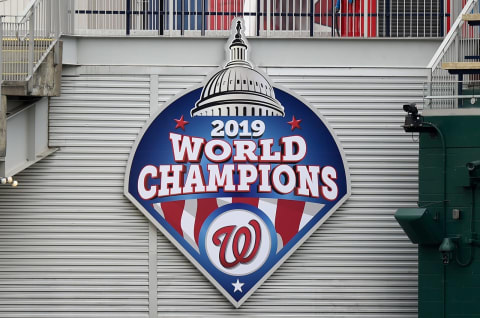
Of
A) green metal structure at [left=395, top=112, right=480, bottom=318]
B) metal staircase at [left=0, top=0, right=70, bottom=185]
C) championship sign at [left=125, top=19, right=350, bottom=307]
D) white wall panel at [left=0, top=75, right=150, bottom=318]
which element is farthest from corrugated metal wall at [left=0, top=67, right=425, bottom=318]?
green metal structure at [left=395, top=112, right=480, bottom=318]

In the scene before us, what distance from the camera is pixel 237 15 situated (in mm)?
18656

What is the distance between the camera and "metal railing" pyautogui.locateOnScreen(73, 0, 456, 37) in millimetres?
18703

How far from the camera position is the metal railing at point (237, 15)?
18703 mm

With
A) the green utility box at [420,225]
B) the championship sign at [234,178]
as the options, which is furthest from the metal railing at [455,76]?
the championship sign at [234,178]

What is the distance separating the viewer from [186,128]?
1803 centimetres

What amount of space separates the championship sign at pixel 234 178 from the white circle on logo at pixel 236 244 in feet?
0.06

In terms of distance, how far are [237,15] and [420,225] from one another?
520 cm

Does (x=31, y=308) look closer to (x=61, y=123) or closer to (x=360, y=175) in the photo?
(x=61, y=123)

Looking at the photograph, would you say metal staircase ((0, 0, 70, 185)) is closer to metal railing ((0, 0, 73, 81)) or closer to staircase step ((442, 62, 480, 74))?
metal railing ((0, 0, 73, 81))

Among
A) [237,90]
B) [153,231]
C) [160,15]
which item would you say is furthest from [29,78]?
[237,90]

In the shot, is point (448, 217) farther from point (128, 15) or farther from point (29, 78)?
point (29, 78)

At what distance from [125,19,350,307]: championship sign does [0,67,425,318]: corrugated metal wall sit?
0.25m

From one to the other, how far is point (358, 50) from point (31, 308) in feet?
23.8

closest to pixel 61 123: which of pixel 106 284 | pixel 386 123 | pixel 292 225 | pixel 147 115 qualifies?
pixel 147 115
